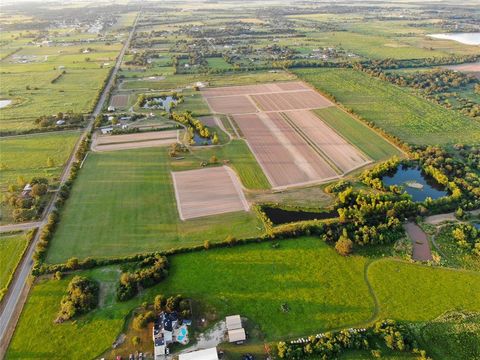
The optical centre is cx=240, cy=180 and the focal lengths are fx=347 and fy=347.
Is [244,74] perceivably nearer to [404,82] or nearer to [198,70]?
[198,70]

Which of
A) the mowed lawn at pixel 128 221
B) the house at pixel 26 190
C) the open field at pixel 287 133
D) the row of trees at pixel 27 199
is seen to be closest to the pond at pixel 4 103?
the row of trees at pixel 27 199

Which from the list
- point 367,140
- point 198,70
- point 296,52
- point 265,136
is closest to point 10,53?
point 198,70

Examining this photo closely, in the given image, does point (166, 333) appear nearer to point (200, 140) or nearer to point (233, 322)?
point (233, 322)

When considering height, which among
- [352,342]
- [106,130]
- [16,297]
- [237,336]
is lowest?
[16,297]

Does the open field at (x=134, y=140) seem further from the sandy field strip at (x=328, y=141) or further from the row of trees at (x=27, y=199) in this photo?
the sandy field strip at (x=328, y=141)

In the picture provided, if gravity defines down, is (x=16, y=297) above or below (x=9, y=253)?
below

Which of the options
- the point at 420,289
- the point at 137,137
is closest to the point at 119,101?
the point at 137,137
